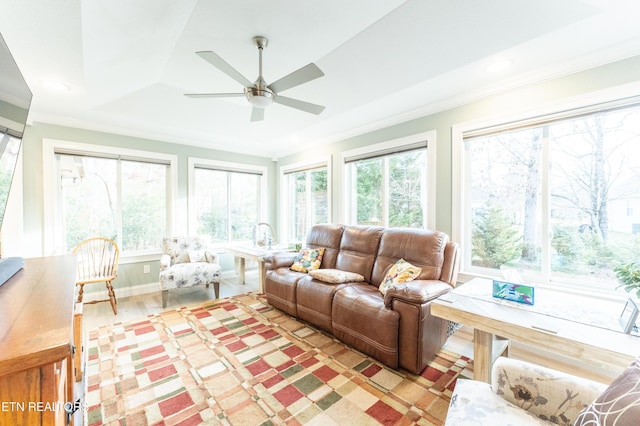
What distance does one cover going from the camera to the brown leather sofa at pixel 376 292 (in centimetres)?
194

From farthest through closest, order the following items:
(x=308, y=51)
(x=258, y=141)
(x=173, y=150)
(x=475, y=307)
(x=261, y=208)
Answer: (x=261, y=208)
(x=258, y=141)
(x=173, y=150)
(x=308, y=51)
(x=475, y=307)

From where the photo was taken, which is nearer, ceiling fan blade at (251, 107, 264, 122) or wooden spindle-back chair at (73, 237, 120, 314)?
ceiling fan blade at (251, 107, 264, 122)

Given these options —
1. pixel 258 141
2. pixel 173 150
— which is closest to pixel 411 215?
pixel 258 141

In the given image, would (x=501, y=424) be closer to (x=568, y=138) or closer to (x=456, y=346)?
(x=456, y=346)

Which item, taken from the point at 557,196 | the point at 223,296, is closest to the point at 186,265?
the point at 223,296

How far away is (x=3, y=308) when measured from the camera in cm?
73

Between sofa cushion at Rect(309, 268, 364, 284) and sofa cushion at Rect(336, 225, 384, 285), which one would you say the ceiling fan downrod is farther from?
sofa cushion at Rect(336, 225, 384, 285)

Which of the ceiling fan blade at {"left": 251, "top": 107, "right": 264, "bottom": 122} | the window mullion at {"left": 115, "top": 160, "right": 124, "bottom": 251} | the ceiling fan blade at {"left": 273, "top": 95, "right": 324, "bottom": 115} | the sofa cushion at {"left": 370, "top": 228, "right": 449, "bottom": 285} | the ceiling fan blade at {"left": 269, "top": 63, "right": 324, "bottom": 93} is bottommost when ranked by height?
the sofa cushion at {"left": 370, "top": 228, "right": 449, "bottom": 285}

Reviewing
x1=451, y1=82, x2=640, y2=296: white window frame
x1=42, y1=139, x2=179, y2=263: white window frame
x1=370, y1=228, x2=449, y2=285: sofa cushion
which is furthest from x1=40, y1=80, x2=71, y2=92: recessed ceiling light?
x1=451, y1=82, x2=640, y2=296: white window frame

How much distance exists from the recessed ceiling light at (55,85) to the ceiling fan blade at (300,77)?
206cm

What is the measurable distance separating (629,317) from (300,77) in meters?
2.27

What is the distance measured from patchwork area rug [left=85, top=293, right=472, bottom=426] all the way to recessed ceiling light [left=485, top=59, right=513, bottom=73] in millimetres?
2415

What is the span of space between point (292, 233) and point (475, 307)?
3937mm

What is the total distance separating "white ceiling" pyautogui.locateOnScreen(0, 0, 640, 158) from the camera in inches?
60.3
